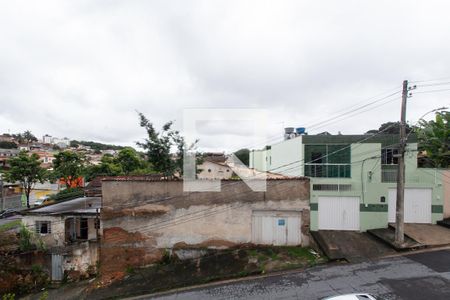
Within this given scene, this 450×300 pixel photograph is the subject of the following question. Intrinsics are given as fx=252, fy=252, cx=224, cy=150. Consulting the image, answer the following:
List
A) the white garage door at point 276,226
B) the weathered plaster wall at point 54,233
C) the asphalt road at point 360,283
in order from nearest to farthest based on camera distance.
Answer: the asphalt road at point 360,283 < the white garage door at point 276,226 < the weathered plaster wall at point 54,233

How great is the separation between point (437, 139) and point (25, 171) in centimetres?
3362

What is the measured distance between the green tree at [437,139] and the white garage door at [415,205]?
5156 mm

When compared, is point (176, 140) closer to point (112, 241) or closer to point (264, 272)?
point (112, 241)

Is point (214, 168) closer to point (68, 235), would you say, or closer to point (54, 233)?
point (68, 235)

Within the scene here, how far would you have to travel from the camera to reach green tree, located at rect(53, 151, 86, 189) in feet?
84.1

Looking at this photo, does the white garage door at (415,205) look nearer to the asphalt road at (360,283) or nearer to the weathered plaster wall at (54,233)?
the asphalt road at (360,283)

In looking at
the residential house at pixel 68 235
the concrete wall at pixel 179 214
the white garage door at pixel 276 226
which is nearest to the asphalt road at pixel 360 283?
the white garage door at pixel 276 226

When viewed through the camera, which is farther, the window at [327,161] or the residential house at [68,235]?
the window at [327,161]

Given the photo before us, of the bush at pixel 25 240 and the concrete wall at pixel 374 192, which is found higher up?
the concrete wall at pixel 374 192

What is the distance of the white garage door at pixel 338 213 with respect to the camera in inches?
477

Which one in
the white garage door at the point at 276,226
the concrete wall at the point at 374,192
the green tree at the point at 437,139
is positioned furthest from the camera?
the green tree at the point at 437,139

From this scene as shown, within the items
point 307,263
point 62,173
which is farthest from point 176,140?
point 62,173

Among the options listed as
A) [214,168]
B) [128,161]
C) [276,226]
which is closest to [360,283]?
[276,226]

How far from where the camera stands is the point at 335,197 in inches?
477
